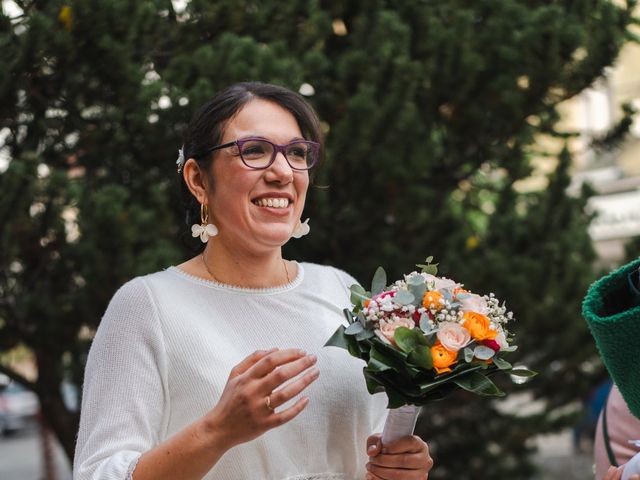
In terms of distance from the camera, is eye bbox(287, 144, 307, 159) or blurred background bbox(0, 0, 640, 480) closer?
eye bbox(287, 144, 307, 159)

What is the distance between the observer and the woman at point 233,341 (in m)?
2.06

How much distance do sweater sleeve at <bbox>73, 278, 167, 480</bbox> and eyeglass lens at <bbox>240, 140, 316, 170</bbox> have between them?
436mm

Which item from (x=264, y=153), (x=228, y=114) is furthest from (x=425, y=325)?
(x=228, y=114)

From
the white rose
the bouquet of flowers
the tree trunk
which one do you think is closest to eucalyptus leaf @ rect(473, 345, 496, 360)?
the bouquet of flowers

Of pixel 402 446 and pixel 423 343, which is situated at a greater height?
pixel 423 343

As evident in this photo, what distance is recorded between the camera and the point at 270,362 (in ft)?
6.03

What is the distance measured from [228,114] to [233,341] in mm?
610

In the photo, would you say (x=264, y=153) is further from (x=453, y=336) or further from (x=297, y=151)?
(x=453, y=336)

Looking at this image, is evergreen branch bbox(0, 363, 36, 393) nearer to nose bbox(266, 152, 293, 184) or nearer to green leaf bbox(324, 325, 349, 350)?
nose bbox(266, 152, 293, 184)

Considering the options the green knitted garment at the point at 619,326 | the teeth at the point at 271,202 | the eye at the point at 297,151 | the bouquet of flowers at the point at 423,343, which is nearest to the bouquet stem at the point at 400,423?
the bouquet of flowers at the point at 423,343

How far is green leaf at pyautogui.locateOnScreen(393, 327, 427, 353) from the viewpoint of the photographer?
2010mm

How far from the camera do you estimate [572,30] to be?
4594 millimetres

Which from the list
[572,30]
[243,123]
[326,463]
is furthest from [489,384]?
[572,30]

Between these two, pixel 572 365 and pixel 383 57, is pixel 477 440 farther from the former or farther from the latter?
pixel 383 57
